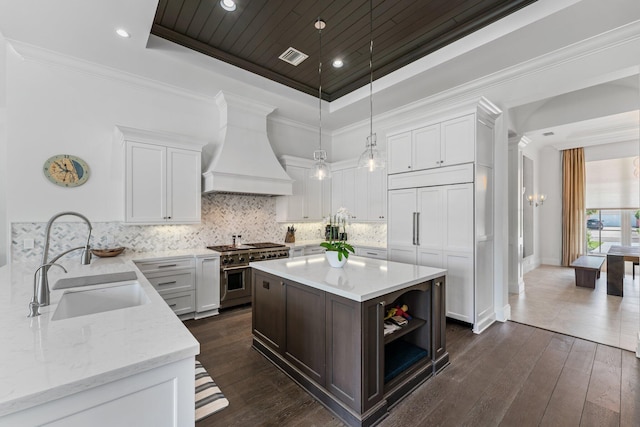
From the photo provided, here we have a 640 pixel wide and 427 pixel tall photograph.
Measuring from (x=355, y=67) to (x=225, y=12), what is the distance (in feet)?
6.03

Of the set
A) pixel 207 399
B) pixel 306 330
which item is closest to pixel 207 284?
pixel 306 330

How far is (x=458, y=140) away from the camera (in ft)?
11.8

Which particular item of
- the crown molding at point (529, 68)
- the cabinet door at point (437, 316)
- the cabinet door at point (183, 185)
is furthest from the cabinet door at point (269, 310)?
the crown molding at point (529, 68)

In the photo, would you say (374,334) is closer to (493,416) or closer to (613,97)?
(493,416)

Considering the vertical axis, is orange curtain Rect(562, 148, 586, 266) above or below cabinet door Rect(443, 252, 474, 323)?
above

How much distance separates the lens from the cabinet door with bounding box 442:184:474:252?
350 centimetres

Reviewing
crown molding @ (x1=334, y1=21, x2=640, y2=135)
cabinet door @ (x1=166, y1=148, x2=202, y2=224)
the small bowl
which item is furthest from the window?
the small bowl

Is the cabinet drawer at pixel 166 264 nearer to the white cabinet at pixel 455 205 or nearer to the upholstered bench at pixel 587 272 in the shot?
the white cabinet at pixel 455 205

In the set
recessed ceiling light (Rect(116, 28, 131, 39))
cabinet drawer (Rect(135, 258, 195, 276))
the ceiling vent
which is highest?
the ceiling vent

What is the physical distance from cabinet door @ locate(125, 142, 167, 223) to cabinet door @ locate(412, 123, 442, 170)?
345 cm

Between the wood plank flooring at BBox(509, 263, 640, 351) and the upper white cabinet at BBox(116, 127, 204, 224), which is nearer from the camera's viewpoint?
the wood plank flooring at BBox(509, 263, 640, 351)

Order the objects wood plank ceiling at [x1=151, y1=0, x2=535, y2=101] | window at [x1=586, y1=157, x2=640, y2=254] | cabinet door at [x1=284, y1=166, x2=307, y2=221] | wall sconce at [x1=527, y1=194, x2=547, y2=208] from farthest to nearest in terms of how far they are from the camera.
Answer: wall sconce at [x1=527, y1=194, x2=547, y2=208] → window at [x1=586, y1=157, x2=640, y2=254] → cabinet door at [x1=284, y1=166, x2=307, y2=221] → wood plank ceiling at [x1=151, y1=0, x2=535, y2=101]

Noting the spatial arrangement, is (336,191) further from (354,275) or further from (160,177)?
(354,275)

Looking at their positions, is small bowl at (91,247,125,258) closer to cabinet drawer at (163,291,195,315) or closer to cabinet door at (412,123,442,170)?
cabinet drawer at (163,291,195,315)
